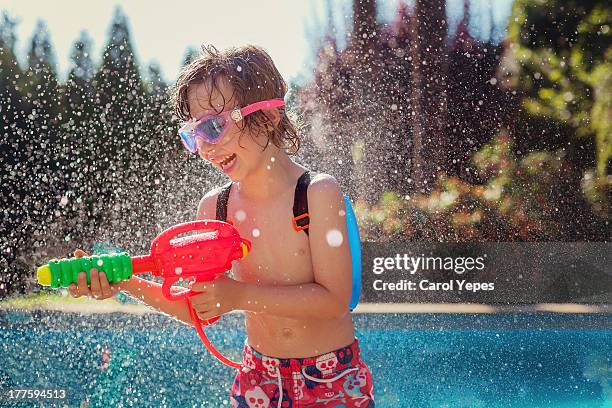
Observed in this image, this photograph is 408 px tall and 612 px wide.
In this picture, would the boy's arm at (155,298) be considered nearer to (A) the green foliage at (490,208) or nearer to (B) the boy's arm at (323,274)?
(B) the boy's arm at (323,274)

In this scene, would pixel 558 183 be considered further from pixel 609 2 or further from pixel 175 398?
pixel 175 398

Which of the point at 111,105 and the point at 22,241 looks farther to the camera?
the point at 111,105

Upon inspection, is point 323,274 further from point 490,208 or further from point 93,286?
point 490,208

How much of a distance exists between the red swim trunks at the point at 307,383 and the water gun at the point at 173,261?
372 millimetres

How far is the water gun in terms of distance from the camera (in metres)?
1.90

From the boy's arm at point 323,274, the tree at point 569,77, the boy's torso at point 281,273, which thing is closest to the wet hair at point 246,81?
the boy's torso at point 281,273

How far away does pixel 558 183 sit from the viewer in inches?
529

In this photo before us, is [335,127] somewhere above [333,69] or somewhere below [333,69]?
below

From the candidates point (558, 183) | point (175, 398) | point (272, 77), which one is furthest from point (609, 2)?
point (272, 77)

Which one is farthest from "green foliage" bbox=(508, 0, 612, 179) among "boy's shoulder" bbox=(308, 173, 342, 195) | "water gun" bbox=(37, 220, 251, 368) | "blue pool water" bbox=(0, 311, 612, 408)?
"water gun" bbox=(37, 220, 251, 368)

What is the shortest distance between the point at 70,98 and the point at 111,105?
68cm

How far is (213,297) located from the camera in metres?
1.98

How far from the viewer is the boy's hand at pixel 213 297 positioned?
198 cm

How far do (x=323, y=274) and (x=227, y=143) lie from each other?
0.47m
